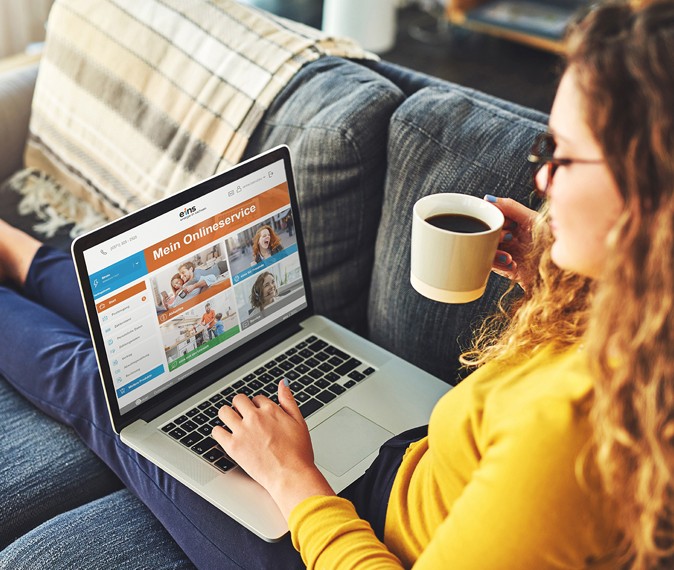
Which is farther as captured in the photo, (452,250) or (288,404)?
(288,404)

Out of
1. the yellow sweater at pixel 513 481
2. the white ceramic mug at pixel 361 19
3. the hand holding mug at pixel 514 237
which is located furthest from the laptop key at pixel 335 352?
the white ceramic mug at pixel 361 19

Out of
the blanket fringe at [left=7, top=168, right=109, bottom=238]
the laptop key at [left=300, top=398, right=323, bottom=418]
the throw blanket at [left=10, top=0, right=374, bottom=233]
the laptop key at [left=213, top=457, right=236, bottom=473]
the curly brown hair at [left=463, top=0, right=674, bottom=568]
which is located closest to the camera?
the curly brown hair at [left=463, top=0, right=674, bottom=568]

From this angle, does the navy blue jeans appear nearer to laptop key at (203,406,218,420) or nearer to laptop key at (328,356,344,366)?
laptop key at (203,406,218,420)

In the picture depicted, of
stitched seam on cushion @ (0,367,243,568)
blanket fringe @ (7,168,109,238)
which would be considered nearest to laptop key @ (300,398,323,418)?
stitched seam on cushion @ (0,367,243,568)

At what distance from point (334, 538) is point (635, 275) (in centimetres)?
47

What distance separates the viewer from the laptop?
1.07 meters

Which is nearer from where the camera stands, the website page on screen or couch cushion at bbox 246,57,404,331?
the website page on screen

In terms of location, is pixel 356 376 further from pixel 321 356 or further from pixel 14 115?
pixel 14 115

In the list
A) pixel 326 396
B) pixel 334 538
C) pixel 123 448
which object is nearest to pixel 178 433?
pixel 123 448

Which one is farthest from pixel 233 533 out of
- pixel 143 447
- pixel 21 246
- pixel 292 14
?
pixel 292 14

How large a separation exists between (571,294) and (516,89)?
110 inches

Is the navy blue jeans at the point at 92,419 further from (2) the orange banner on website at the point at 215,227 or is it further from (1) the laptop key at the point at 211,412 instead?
(2) the orange banner on website at the point at 215,227

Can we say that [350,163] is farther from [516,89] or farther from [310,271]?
[516,89]

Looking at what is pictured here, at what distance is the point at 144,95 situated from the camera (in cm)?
176
